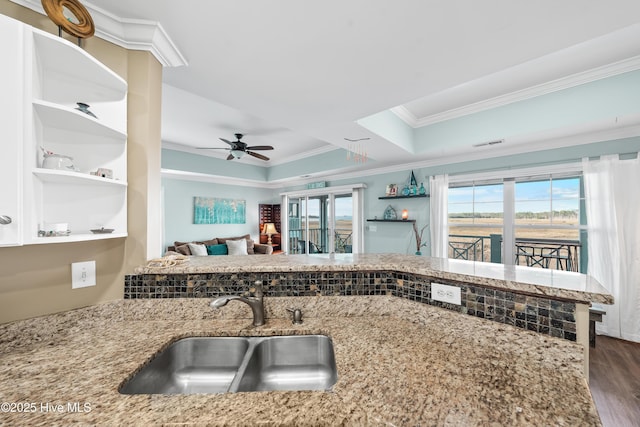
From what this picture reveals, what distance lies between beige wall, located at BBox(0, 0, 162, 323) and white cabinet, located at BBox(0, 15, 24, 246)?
300 millimetres

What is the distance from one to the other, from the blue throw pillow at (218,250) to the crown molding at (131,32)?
444 centimetres

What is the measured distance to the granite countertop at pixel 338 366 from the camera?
2.15 feet

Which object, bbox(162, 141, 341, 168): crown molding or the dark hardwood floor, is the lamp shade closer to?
bbox(162, 141, 341, 168): crown molding

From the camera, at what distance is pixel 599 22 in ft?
4.20

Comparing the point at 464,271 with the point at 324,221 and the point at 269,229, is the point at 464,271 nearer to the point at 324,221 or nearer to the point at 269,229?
the point at 324,221

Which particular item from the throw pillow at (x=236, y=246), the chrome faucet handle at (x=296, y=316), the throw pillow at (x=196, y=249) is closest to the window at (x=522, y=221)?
the chrome faucet handle at (x=296, y=316)

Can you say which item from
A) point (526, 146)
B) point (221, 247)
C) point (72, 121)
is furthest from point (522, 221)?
point (221, 247)

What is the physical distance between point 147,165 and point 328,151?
368cm

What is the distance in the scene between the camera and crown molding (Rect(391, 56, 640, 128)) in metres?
2.17

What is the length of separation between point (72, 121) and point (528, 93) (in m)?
3.61

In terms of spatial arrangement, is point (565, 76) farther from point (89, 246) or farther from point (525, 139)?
point (89, 246)

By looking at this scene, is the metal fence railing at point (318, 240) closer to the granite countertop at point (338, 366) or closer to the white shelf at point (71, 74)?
the granite countertop at point (338, 366)

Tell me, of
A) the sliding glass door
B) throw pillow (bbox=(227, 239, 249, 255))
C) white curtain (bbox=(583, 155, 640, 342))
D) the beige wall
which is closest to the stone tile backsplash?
the beige wall

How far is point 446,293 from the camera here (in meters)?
1.12
